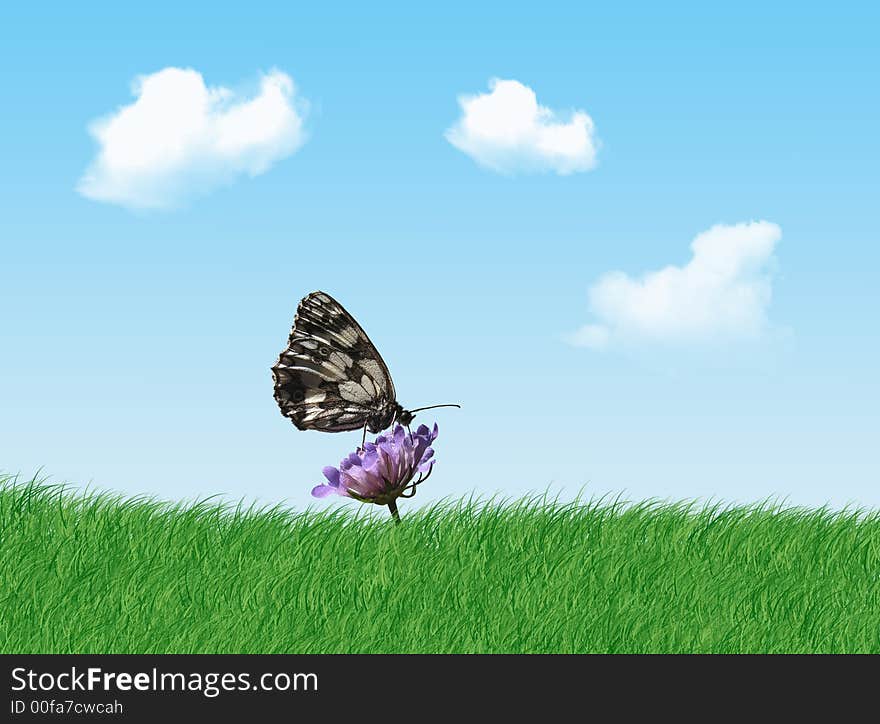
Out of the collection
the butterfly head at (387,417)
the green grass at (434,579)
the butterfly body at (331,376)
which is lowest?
the green grass at (434,579)

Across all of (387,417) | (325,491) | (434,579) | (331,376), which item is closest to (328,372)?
(331,376)

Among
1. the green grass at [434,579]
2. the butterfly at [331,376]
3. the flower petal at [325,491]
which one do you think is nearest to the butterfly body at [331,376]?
the butterfly at [331,376]

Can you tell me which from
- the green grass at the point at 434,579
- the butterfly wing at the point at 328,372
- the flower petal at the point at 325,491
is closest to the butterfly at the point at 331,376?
the butterfly wing at the point at 328,372

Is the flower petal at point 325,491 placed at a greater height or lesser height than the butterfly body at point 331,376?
lesser

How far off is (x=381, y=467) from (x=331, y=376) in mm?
629

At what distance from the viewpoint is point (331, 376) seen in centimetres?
587

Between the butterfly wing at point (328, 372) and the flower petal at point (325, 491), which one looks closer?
the flower petal at point (325, 491)

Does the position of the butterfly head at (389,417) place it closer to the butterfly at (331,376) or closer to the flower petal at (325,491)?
the butterfly at (331,376)

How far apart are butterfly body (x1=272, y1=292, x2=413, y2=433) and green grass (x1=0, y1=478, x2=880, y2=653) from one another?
774 millimetres

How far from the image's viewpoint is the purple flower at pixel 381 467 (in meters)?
5.54

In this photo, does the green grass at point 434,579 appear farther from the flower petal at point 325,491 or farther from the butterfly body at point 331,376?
the butterfly body at point 331,376

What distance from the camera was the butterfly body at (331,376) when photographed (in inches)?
229

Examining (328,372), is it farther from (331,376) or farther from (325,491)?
(325,491)

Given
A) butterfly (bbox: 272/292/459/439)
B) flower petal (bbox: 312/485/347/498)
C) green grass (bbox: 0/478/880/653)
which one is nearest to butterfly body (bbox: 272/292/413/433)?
butterfly (bbox: 272/292/459/439)
